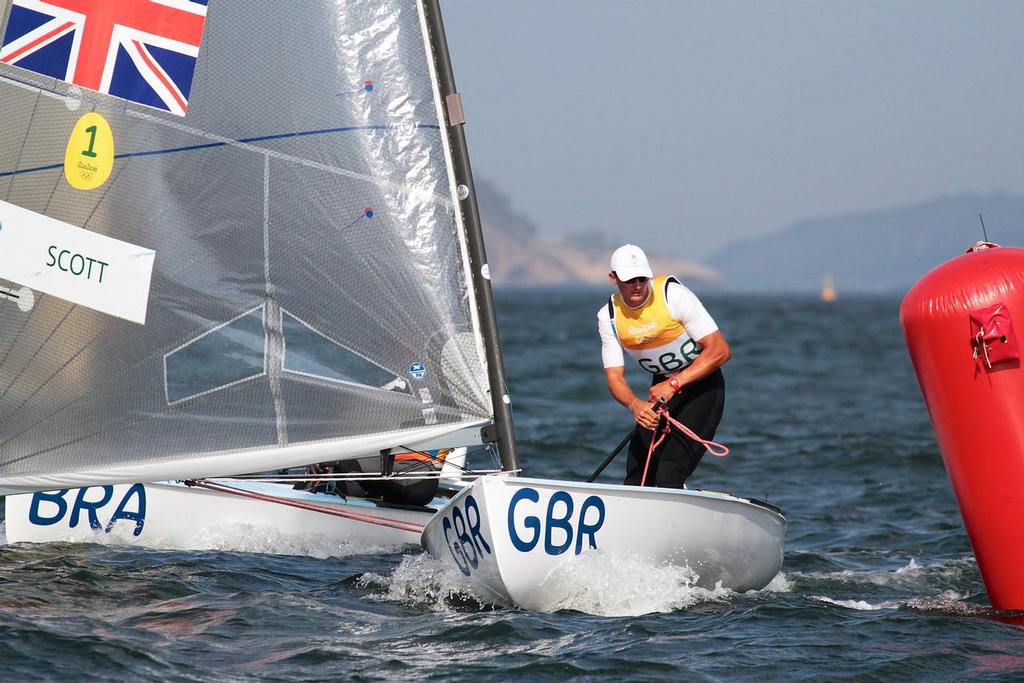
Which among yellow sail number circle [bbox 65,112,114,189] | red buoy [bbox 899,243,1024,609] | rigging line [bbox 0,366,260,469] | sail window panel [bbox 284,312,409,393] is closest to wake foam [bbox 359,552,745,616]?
sail window panel [bbox 284,312,409,393]

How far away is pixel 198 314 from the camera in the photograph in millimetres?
5340

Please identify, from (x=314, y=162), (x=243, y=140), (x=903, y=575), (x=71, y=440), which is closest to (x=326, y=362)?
(x=314, y=162)

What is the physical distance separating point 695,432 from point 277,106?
2224 mm

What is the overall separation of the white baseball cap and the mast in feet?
1.73

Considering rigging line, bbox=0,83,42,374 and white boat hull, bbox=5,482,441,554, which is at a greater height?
rigging line, bbox=0,83,42,374

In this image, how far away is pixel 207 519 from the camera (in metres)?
6.79

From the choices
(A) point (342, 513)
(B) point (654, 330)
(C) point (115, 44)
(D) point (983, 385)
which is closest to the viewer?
(C) point (115, 44)

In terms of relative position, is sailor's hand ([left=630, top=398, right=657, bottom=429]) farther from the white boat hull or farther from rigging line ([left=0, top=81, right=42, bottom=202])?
rigging line ([left=0, top=81, right=42, bottom=202])

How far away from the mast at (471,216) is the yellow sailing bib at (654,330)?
0.56 metres

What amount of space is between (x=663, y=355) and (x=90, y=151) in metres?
2.48

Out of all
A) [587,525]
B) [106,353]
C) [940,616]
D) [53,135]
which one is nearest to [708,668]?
A: [587,525]

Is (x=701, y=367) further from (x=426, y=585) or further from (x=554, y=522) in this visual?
(x=426, y=585)

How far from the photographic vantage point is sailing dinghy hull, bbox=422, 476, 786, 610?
492cm

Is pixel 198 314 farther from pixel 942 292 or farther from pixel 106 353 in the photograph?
pixel 942 292
